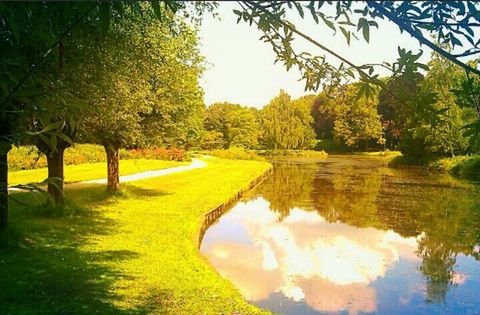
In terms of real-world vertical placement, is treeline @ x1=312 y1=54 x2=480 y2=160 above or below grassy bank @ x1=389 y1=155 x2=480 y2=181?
above

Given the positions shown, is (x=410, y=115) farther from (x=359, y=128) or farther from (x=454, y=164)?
(x=359, y=128)

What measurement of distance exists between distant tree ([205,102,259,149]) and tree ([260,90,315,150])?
12.1 ft

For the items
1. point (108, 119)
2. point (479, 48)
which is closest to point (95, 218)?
point (108, 119)

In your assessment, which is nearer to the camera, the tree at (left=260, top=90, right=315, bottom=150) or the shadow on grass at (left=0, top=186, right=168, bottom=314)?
the shadow on grass at (left=0, top=186, right=168, bottom=314)

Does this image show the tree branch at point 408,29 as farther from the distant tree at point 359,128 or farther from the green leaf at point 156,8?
the distant tree at point 359,128

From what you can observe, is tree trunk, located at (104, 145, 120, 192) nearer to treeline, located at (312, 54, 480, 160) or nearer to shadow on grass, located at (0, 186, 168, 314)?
shadow on grass, located at (0, 186, 168, 314)

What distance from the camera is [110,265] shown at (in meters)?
8.59

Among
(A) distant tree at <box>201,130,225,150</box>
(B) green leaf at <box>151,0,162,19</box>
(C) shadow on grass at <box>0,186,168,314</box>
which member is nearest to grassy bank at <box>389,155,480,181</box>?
(C) shadow on grass at <box>0,186,168,314</box>

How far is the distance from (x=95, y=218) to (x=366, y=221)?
33.2 feet

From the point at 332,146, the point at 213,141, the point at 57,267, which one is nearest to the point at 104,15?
the point at 57,267

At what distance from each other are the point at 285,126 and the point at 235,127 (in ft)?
37.0

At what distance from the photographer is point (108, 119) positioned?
11.5 metres

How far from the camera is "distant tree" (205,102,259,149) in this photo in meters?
80.8

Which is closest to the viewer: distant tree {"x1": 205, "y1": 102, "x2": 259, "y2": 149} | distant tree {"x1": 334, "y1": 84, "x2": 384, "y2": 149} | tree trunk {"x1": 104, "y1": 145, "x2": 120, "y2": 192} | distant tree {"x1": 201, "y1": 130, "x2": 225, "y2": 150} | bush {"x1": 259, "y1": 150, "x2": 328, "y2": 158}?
tree trunk {"x1": 104, "y1": 145, "x2": 120, "y2": 192}
